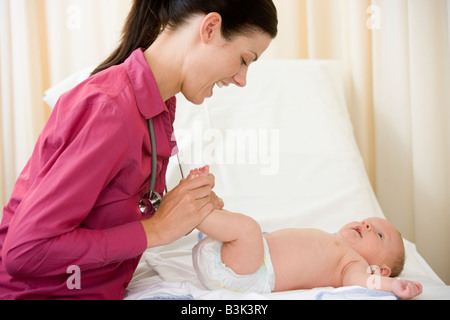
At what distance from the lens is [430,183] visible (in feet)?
6.89

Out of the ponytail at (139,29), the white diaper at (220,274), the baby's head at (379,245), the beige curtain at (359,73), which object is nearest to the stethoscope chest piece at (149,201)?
the white diaper at (220,274)

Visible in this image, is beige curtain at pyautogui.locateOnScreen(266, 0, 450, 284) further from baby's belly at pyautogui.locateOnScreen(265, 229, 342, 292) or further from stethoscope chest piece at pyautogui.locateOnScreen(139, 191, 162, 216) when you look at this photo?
stethoscope chest piece at pyautogui.locateOnScreen(139, 191, 162, 216)

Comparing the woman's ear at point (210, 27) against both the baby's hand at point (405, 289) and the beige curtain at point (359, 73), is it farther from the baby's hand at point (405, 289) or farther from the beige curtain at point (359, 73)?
the beige curtain at point (359, 73)

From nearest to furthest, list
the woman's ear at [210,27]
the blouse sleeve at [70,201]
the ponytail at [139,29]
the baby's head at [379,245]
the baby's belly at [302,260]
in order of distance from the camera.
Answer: the blouse sleeve at [70,201], the woman's ear at [210,27], the ponytail at [139,29], the baby's belly at [302,260], the baby's head at [379,245]

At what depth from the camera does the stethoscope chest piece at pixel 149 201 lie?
3.36 ft

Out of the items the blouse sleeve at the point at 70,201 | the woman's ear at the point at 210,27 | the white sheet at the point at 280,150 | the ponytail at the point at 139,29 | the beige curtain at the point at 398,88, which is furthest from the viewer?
the beige curtain at the point at 398,88

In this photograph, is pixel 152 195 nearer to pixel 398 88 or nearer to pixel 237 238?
pixel 237 238

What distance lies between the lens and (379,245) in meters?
1.40

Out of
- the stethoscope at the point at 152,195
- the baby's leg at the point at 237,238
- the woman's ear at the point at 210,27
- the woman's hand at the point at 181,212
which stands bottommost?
the baby's leg at the point at 237,238

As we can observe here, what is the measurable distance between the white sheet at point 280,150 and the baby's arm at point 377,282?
1.21 feet

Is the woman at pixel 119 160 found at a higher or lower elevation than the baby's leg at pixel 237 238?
higher

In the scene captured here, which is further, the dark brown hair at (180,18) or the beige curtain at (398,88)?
the beige curtain at (398,88)

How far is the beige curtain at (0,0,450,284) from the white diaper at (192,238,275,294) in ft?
4.04

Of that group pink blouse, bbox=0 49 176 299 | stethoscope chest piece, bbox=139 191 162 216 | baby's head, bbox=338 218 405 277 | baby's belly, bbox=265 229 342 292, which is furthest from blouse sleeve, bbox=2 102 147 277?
baby's head, bbox=338 218 405 277
